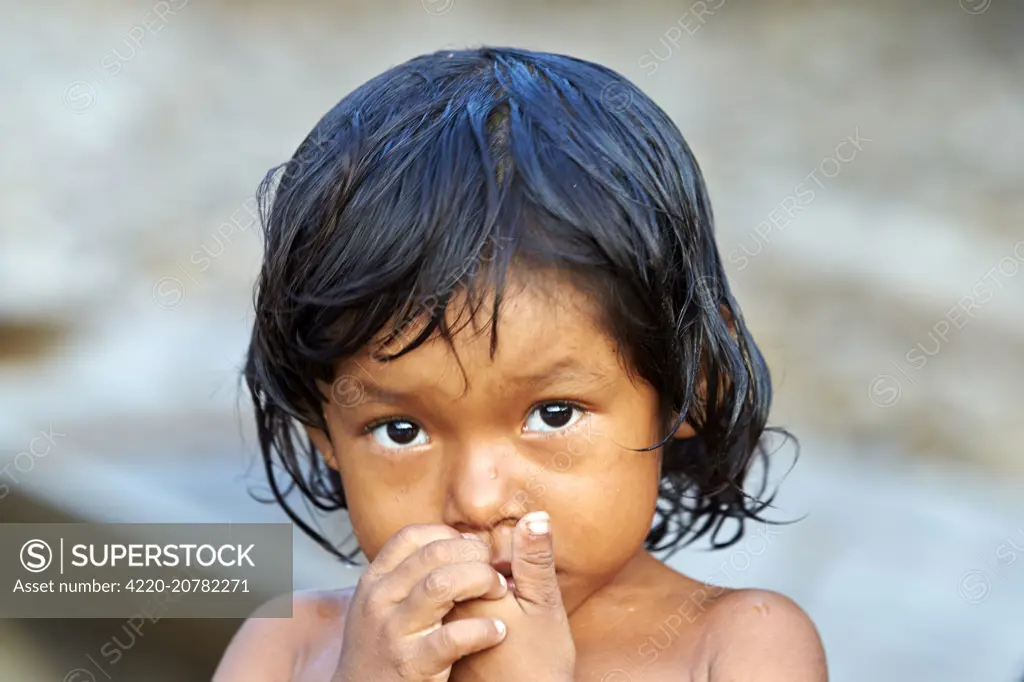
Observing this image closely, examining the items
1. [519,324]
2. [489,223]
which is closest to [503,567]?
[519,324]

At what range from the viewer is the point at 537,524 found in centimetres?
149

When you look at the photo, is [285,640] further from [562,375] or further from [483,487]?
[562,375]

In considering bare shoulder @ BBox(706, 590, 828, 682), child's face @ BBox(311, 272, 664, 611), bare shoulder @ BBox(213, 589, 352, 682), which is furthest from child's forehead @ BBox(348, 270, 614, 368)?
bare shoulder @ BBox(213, 589, 352, 682)

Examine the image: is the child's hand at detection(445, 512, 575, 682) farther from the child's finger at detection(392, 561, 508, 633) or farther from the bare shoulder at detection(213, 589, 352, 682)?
the bare shoulder at detection(213, 589, 352, 682)

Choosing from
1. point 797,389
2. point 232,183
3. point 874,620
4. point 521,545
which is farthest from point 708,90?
point 521,545

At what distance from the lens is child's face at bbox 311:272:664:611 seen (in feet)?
4.95

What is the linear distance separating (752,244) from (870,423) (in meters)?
0.66

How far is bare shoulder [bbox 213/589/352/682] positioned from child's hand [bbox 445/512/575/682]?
49 cm

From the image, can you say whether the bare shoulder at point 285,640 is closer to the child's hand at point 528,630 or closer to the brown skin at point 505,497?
the brown skin at point 505,497

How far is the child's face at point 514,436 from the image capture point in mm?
1510

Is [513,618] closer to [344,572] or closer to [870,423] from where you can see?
[344,572]

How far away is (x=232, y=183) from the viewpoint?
13.7 ft

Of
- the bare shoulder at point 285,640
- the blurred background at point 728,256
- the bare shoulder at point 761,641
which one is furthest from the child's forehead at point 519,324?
the blurred background at point 728,256

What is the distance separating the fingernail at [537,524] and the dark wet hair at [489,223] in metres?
0.20
